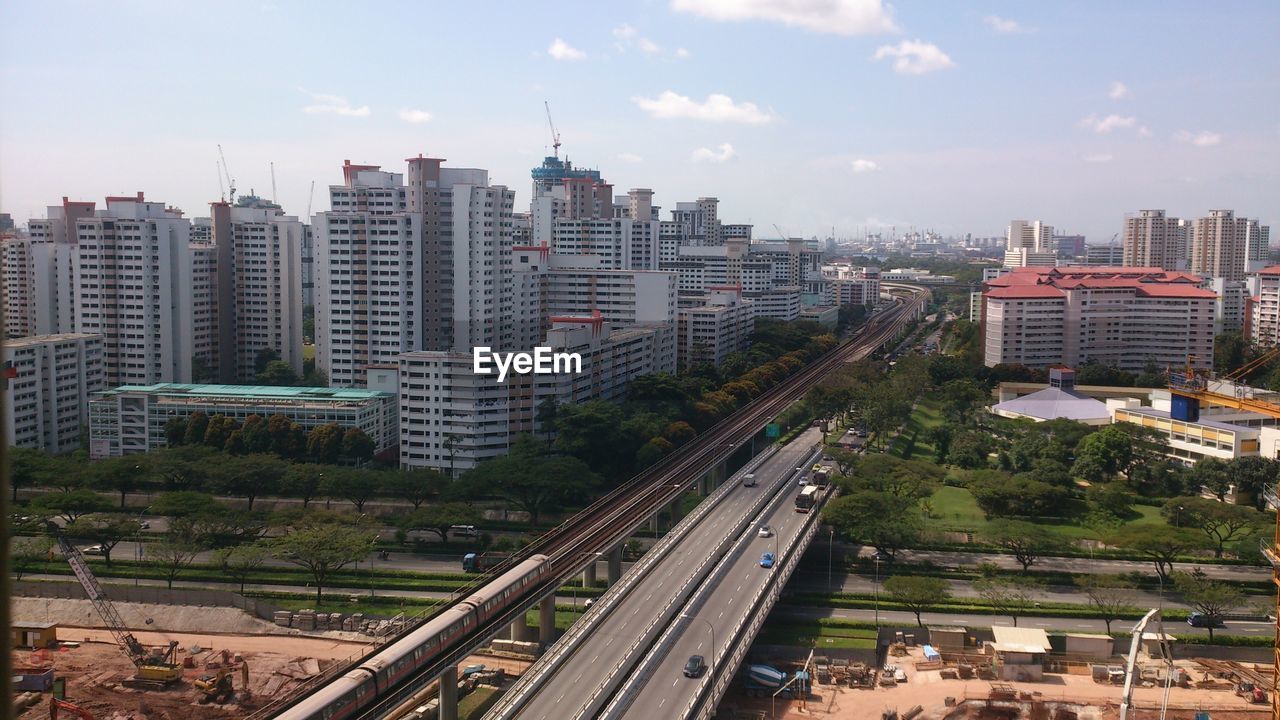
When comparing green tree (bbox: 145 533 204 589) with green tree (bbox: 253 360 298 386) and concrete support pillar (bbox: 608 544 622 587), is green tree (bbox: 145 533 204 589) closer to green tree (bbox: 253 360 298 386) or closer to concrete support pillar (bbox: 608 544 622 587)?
concrete support pillar (bbox: 608 544 622 587)

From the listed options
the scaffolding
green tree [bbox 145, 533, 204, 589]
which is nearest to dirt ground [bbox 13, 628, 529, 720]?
green tree [bbox 145, 533, 204, 589]

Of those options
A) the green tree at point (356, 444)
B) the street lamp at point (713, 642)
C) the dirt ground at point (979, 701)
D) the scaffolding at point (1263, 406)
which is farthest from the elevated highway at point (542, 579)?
the scaffolding at point (1263, 406)

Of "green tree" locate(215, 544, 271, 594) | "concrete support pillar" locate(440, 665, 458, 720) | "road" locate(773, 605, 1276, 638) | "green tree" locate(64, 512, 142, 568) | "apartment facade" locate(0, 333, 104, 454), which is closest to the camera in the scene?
"concrete support pillar" locate(440, 665, 458, 720)

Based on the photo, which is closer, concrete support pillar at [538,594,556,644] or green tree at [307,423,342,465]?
concrete support pillar at [538,594,556,644]

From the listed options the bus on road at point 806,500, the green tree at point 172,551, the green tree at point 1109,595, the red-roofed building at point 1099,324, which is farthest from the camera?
the red-roofed building at point 1099,324

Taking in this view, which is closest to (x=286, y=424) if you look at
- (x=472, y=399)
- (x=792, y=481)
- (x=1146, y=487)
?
(x=472, y=399)

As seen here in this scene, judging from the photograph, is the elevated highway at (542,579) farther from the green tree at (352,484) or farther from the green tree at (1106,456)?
the green tree at (1106,456)

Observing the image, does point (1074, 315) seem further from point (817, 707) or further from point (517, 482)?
point (817, 707)
